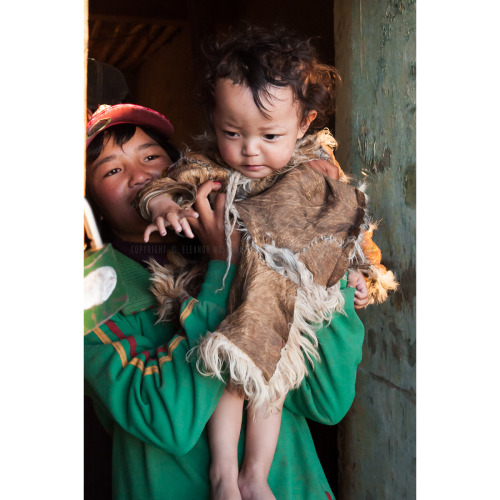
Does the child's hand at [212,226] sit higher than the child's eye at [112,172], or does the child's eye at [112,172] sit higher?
the child's eye at [112,172]

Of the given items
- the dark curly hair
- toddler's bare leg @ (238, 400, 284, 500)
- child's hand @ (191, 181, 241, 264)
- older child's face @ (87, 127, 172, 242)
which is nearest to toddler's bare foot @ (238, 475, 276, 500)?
toddler's bare leg @ (238, 400, 284, 500)

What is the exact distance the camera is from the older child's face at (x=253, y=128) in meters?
1.25

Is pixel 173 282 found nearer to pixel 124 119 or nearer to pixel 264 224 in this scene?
pixel 264 224

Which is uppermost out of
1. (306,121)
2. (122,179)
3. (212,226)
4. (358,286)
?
(306,121)

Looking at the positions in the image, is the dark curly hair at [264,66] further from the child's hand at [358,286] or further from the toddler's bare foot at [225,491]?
the toddler's bare foot at [225,491]

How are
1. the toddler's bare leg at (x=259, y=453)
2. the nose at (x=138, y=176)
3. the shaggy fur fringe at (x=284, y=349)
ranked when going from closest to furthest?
1. the shaggy fur fringe at (x=284, y=349)
2. the toddler's bare leg at (x=259, y=453)
3. the nose at (x=138, y=176)

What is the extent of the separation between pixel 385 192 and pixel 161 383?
785 mm

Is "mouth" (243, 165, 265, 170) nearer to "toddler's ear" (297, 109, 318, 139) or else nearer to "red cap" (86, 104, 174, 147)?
"toddler's ear" (297, 109, 318, 139)

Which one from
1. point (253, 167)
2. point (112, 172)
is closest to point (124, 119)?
point (112, 172)

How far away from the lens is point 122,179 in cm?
144

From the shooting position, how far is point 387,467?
1.62 metres

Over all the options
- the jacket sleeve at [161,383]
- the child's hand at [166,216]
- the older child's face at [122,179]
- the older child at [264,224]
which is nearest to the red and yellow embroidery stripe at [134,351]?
the jacket sleeve at [161,383]
